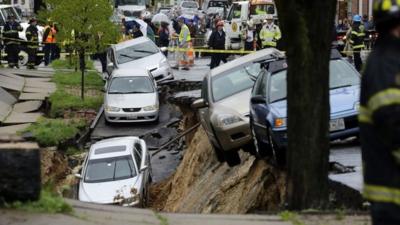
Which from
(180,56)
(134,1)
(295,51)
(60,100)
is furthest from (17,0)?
(295,51)

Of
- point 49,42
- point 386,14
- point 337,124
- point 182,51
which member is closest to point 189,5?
point 49,42

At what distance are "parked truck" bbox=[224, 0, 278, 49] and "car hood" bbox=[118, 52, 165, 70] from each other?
358 inches

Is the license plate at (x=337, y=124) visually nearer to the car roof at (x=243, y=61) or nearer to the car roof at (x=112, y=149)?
the car roof at (x=243, y=61)

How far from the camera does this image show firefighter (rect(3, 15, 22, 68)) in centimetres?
3325

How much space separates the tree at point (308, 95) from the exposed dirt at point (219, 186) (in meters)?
2.25

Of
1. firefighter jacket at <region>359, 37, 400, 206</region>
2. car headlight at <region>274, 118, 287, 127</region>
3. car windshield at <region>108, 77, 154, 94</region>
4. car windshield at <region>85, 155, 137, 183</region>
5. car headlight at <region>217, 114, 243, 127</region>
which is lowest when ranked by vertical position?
car windshield at <region>85, 155, 137, 183</region>

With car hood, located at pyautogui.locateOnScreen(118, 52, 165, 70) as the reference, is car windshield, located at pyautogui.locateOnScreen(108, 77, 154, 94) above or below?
below

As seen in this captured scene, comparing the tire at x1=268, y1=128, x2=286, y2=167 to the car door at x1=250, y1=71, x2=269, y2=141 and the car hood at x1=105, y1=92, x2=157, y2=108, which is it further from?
the car hood at x1=105, y1=92, x2=157, y2=108

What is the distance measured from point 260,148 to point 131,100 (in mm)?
15032

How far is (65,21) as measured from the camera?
97.9 ft

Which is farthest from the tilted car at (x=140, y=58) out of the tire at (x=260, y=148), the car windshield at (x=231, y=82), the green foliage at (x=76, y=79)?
the tire at (x=260, y=148)

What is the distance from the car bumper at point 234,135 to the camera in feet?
42.5

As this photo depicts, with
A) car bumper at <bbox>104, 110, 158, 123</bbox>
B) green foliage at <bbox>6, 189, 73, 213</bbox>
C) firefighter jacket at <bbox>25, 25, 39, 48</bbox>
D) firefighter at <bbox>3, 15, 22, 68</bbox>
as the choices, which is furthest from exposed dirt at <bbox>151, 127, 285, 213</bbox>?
firefighter jacket at <bbox>25, 25, 39, 48</bbox>

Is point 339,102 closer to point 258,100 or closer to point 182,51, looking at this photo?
point 258,100
